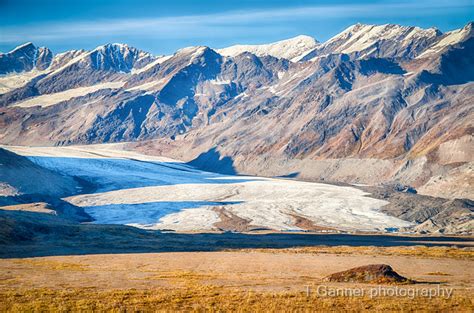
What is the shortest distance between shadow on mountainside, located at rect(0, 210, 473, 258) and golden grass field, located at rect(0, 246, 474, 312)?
21.2ft

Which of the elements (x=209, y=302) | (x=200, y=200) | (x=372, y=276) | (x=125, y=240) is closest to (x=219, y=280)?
(x=372, y=276)

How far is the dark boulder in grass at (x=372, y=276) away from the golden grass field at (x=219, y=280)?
1295 millimetres

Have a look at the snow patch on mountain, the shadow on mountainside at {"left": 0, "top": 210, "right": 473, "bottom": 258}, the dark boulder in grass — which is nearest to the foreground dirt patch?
the dark boulder in grass

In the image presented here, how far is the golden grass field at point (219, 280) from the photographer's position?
2472cm

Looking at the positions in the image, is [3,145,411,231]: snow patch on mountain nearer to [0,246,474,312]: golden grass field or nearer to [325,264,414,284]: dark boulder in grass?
[0,246,474,312]: golden grass field

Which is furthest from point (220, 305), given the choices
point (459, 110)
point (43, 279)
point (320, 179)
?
point (459, 110)

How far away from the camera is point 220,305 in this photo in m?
24.9

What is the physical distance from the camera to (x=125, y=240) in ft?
221

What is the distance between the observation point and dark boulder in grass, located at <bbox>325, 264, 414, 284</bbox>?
32.7 metres

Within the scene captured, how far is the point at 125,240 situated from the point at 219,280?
34670mm

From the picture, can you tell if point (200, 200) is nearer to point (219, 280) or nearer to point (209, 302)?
point (219, 280)

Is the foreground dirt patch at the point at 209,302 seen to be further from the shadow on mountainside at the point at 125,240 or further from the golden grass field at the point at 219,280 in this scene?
the shadow on mountainside at the point at 125,240

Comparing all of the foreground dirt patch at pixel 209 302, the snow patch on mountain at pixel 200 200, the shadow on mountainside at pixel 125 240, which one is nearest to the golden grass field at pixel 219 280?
the foreground dirt patch at pixel 209 302

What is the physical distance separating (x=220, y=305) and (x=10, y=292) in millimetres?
10604
